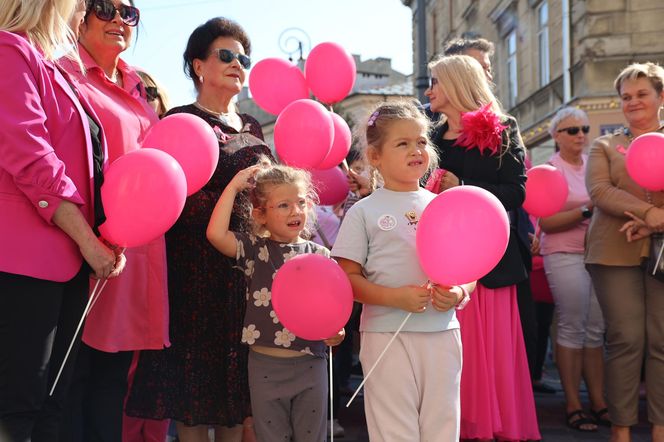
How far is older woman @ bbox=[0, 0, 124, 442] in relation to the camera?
7.72 feet

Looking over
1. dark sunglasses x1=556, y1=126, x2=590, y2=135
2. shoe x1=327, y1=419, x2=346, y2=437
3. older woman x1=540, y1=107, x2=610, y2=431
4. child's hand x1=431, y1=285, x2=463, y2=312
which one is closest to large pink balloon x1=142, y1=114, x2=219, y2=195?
child's hand x1=431, y1=285, x2=463, y2=312

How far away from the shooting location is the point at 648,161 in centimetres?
385

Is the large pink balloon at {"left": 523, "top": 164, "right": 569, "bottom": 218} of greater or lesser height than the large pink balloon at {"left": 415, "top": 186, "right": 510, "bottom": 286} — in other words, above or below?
above

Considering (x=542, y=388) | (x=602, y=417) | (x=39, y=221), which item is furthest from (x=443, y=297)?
(x=542, y=388)

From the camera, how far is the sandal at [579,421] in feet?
15.5

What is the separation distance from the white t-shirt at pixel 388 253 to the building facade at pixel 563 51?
23.7ft

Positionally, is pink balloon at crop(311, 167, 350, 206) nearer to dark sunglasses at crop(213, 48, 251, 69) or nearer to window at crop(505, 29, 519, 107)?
dark sunglasses at crop(213, 48, 251, 69)

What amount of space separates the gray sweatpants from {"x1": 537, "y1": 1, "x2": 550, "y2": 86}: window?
50.5ft

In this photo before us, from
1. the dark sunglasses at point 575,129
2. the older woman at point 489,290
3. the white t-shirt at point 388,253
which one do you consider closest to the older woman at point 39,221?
the white t-shirt at point 388,253

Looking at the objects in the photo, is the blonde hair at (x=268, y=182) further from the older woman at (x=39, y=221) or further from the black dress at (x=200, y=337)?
the older woman at (x=39, y=221)

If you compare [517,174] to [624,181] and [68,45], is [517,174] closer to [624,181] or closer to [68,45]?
[624,181]

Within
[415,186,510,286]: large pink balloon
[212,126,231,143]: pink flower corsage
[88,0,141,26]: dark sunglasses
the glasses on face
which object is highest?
[88,0,141,26]: dark sunglasses

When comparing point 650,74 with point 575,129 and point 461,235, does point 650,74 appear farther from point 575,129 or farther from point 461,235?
point 461,235

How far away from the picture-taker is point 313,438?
10.4 ft
